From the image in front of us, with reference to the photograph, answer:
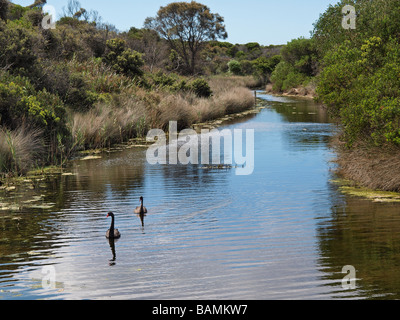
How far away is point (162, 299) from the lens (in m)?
7.68

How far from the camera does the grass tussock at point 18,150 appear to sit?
1736 cm

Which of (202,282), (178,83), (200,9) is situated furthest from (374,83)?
(200,9)

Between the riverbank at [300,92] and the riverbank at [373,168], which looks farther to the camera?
the riverbank at [300,92]

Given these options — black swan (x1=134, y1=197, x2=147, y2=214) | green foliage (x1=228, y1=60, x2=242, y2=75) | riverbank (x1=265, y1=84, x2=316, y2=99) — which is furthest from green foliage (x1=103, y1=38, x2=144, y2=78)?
green foliage (x1=228, y1=60, x2=242, y2=75)

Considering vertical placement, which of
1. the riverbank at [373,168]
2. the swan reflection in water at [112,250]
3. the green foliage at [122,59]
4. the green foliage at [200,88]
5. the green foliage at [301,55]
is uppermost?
the green foliage at [301,55]

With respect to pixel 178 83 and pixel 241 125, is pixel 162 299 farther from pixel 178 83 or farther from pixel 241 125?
pixel 178 83

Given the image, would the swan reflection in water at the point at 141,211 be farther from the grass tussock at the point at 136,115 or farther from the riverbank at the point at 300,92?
the riverbank at the point at 300,92

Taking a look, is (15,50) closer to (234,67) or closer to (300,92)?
(300,92)

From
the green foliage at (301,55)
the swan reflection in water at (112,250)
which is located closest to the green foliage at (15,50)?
the swan reflection in water at (112,250)

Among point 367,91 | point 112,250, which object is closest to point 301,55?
point 367,91

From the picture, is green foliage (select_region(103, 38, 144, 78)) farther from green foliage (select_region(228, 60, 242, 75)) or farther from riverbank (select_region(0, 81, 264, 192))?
green foliage (select_region(228, 60, 242, 75))

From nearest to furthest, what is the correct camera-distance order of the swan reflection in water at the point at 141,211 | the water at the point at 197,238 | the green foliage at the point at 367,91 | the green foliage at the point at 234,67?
1. the water at the point at 197,238
2. the swan reflection in water at the point at 141,211
3. the green foliage at the point at 367,91
4. the green foliage at the point at 234,67

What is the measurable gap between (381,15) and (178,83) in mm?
18460

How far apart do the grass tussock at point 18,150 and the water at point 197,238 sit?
1.17 meters
